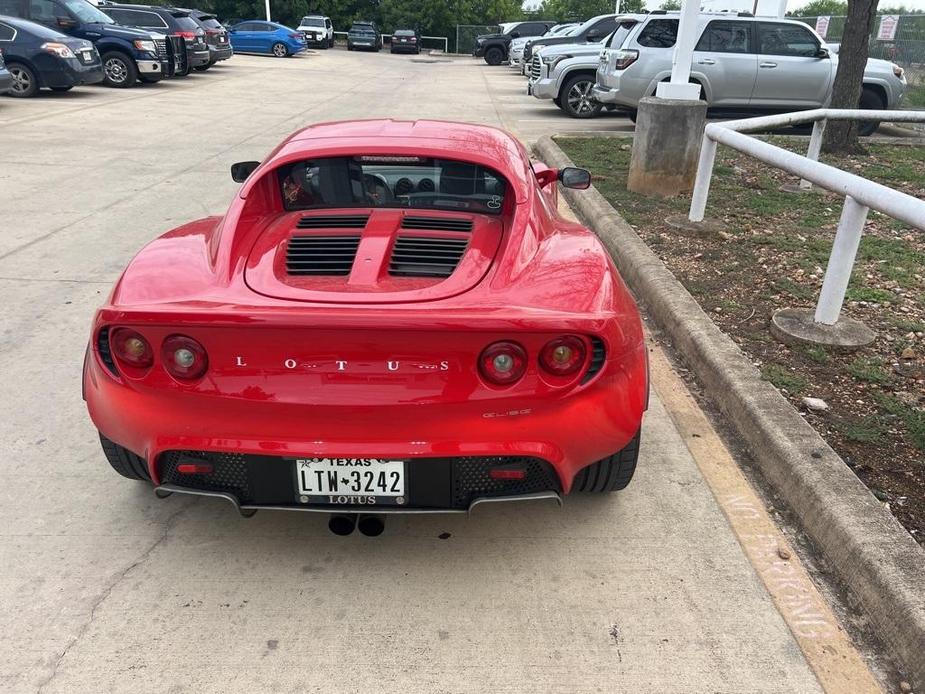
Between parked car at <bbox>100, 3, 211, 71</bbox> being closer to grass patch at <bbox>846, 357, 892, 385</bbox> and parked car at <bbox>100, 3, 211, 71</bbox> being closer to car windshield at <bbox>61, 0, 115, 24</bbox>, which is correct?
car windshield at <bbox>61, 0, 115, 24</bbox>

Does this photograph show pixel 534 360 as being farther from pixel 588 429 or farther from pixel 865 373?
pixel 865 373

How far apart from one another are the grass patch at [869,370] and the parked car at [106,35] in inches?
Answer: 654

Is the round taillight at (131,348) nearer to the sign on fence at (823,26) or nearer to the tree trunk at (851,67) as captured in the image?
the tree trunk at (851,67)

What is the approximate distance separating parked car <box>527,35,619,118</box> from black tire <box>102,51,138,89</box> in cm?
930

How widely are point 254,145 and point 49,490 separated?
8.41 meters

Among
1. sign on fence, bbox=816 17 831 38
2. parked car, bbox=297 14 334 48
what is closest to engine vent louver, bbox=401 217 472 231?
sign on fence, bbox=816 17 831 38

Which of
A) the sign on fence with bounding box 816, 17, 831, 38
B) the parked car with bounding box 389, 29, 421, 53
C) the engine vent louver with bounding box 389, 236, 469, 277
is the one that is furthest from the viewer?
the parked car with bounding box 389, 29, 421, 53

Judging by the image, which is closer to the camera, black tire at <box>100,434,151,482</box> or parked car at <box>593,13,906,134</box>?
black tire at <box>100,434,151,482</box>

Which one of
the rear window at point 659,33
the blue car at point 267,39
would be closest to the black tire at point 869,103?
the rear window at point 659,33

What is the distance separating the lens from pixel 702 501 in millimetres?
2986

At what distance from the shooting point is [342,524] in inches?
109

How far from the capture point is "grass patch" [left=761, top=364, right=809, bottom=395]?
3.63m

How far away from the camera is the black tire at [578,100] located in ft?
47.2

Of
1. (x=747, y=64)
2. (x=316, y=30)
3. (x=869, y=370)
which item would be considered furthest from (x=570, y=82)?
(x=316, y=30)
